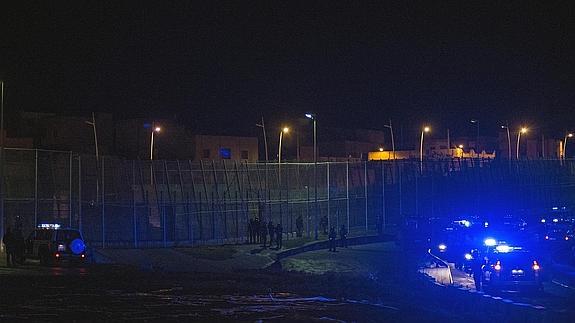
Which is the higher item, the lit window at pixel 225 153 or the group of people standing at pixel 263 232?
the lit window at pixel 225 153

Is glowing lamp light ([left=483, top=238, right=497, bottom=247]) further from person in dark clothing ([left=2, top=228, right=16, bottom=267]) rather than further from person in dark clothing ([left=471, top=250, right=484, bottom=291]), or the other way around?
person in dark clothing ([left=2, top=228, right=16, bottom=267])

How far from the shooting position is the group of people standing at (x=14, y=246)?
33688mm

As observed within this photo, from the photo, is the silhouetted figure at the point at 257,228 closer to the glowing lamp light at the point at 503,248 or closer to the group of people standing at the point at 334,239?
the group of people standing at the point at 334,239

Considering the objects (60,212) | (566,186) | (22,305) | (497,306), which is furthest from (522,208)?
(22,305)

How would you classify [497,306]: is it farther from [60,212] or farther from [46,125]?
[46,125]

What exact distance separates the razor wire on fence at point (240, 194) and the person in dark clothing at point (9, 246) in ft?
4.79

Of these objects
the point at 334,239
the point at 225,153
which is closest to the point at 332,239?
the point at 334,239

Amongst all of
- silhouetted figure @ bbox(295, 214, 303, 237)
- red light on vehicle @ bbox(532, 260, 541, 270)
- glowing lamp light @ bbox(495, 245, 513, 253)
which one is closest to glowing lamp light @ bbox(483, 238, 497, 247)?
glowing lamp light @ bbox(495, 245, 513, 253)

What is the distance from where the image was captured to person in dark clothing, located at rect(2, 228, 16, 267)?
110 feet

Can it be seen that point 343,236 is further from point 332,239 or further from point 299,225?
point 299,225

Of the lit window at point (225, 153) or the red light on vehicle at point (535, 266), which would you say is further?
the lit window at point (225, 153)

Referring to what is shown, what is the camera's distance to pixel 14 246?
3431 centimetres

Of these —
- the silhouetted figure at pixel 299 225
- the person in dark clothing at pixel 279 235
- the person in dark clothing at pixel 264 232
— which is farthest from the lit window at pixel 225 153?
the person in dark clothing at pixel 279 235

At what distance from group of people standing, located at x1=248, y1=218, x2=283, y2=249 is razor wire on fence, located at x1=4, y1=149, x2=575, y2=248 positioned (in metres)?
1.36
